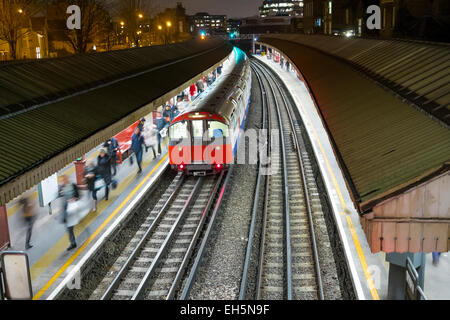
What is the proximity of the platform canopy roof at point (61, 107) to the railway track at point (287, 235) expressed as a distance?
13.9 ft

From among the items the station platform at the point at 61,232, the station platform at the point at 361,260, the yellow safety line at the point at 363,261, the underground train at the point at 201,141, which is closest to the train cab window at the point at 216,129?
the underground train at the point at 201,141

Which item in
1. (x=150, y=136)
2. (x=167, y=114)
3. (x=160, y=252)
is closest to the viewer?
(x=160, y=252)

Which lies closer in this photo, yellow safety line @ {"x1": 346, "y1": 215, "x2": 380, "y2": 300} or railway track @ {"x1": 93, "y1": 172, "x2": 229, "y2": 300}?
yellow safety line @ {"x1": 346, "y1": 215, "x2": 380, "y2": 300}

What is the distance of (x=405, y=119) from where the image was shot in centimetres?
824

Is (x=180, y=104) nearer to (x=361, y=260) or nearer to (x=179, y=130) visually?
(x=179, y=130)

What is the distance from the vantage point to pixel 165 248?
10.7 m

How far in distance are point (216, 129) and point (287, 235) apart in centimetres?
524

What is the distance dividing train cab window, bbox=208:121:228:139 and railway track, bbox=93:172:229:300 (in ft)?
5.18

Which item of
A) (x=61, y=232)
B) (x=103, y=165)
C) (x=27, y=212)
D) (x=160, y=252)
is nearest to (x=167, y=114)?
(x=103, y=165)

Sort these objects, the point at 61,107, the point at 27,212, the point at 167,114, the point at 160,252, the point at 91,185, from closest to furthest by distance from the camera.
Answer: the point at 27,212 < the point at 160,252 < the point at 61,107 < the point at 91,185 < the point at 167,114

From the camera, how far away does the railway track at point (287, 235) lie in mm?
9109

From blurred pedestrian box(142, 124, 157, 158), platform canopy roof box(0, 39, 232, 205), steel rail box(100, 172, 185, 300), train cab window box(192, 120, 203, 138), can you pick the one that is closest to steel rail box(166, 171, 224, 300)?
steel rail box(100, 172, 185, 300)

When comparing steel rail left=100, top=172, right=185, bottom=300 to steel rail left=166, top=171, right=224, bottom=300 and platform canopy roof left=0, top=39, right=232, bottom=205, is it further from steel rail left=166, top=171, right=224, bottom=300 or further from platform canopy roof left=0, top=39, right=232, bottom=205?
platform canopy roof left=0, top=39, right=232, bottom=205

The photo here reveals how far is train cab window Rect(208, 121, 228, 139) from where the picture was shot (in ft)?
50.5
